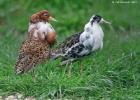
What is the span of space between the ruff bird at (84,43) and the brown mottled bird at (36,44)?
209mm

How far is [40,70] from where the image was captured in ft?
32.1

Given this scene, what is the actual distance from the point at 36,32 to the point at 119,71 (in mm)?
1208

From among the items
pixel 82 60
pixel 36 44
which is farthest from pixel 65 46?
pixel 36 44

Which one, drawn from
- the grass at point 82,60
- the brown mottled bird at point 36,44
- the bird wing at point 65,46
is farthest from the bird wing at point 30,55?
the bird wing at point 65,46

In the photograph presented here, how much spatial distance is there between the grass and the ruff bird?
0.21 m

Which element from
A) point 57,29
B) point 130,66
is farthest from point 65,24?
point 130,66

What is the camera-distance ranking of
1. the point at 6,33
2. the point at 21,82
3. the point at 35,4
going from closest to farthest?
the point at 21,82
the point at 6,33
the point at 35,4

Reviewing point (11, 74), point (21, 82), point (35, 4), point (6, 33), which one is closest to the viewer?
point (21, 82)

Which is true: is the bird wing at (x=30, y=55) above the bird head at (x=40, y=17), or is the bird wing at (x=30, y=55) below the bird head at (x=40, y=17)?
below

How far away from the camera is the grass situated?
9258mm

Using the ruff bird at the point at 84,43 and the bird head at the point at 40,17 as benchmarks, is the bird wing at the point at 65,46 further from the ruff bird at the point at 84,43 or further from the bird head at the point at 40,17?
the bird head at the point at 40,17

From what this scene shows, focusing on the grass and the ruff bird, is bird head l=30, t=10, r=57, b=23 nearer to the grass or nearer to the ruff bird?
Result: the ruff bird

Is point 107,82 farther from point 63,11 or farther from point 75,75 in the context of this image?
point 63,11

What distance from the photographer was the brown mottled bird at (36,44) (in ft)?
31.7
